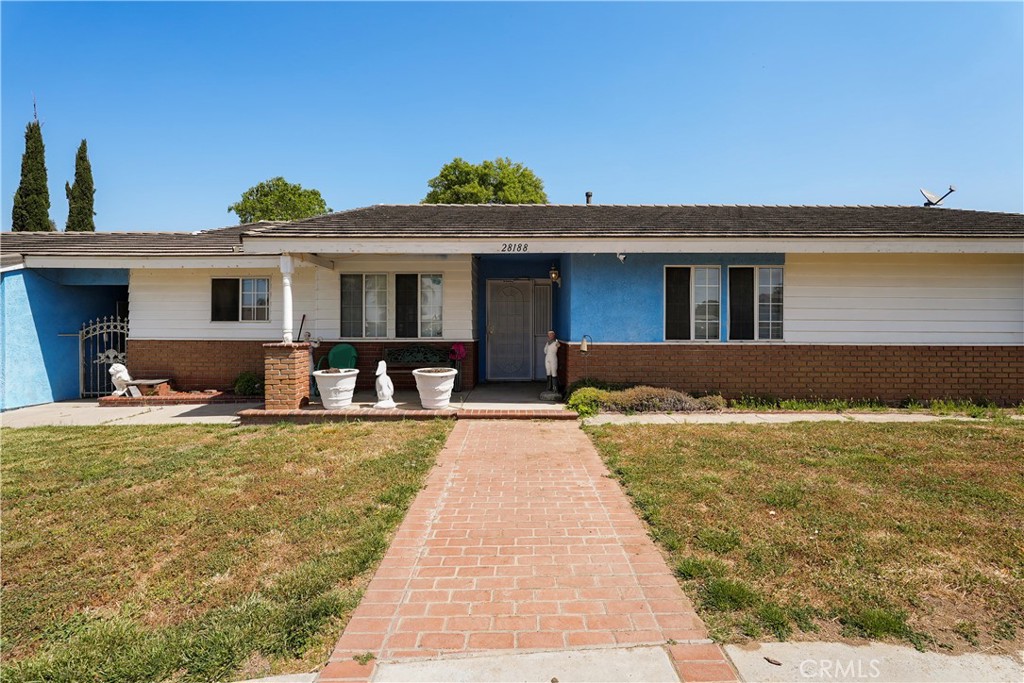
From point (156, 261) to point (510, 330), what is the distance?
8554mm

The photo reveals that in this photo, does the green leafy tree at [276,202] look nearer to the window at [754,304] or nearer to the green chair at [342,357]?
the green chair at [342,357]

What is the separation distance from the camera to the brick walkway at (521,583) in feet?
8.48

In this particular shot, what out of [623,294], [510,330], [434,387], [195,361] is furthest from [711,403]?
[195,361]

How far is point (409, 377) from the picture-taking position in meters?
10.7

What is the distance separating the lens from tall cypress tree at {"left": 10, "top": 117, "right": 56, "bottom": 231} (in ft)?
89.6

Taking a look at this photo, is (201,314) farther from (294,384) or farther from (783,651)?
(783,651)

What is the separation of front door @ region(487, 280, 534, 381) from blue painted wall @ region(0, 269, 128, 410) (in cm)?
906

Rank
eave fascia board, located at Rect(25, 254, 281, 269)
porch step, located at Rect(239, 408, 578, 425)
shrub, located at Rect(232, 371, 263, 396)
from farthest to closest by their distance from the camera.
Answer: shrub, located at Rect(232, 371, 263, 396) < eave fascia board, located at Rect(25, 254, 281, 269) < porch step, located at Rect(239, 408, 578, 425)

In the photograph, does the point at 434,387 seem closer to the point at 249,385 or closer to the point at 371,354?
the point at 371,354

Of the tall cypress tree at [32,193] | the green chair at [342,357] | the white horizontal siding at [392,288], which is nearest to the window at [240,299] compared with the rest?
the white horizontal siding at [392,288]

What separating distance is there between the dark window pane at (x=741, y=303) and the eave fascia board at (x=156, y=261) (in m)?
10.0

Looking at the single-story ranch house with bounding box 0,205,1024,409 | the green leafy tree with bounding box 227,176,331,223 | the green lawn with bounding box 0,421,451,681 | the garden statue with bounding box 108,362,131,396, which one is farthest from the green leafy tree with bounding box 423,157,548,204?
the green lawn with bounding box 0,421,451,681

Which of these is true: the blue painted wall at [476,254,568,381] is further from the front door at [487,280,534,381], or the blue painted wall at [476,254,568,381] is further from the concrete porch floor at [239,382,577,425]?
the concrete porch floor at [239,382,577,425]

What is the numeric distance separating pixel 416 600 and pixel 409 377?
7.94 meters
